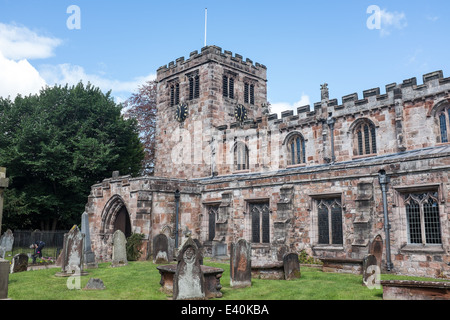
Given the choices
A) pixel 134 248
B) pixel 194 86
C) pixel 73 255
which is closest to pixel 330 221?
pixel 134 248

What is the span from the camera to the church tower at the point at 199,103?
33969 mm

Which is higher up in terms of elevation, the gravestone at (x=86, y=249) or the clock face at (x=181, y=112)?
the clock face at (x=181, y=112)

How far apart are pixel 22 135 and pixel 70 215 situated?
285 inches

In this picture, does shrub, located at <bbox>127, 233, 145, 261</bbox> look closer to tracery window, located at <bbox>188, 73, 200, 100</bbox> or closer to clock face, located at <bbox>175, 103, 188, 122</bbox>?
clock face, located at <bbox>175, 103, 188, 122</bbox>

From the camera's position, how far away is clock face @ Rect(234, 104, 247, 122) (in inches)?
1409

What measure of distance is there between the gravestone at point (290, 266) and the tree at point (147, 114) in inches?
1190

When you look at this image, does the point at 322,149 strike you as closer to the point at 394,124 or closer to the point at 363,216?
the point at 394,124

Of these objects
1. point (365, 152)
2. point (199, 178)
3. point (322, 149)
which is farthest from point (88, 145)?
point (365, 152)

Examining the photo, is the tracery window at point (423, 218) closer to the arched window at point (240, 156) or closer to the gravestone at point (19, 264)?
the gravestone at point (19, 264)

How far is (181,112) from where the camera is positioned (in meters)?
35.8

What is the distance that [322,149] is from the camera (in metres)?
26.6

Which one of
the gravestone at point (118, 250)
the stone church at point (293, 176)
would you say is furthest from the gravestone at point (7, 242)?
the gravestone at point (118, 250)

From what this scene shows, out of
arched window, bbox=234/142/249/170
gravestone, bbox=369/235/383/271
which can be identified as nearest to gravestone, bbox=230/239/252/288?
gravestone, bbox=369/235/383/271
